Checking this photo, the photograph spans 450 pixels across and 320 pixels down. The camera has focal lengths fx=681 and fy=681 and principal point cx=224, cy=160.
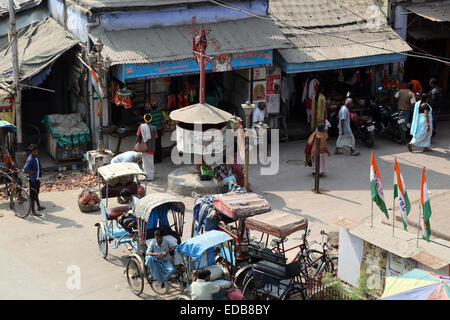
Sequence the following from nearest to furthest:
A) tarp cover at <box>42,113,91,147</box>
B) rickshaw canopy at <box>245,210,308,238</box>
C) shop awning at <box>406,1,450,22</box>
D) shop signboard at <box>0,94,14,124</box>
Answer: rickshaw canopy at <box>245,210,308,238</box>
shop signboard at <box>0,94,14,124</box>
tarp cover at <box>42,113,91,147</box>
shop awning at <box>406,1,450,22</box>

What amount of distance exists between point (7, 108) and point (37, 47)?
1.94 metres

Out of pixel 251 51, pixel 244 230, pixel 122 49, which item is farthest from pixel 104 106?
pixel 244 230

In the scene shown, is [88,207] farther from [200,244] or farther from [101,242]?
[200,244]

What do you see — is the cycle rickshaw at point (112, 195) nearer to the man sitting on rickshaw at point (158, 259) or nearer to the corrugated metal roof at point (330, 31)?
the man sitting on rickshaw at point (158, 259)

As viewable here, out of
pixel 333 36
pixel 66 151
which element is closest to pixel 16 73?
pixel 66 151

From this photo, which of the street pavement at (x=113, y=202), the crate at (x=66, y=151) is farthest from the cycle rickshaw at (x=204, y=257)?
the crate at (x=66, y=151)

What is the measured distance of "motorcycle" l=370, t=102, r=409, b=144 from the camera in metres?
18.8

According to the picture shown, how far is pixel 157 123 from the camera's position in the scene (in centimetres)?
1766

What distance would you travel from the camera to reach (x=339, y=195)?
1538 centimetres

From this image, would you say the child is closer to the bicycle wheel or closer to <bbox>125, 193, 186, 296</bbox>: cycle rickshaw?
<bbox>125, 193, 186, 296</bbox>: cycle rickshaw

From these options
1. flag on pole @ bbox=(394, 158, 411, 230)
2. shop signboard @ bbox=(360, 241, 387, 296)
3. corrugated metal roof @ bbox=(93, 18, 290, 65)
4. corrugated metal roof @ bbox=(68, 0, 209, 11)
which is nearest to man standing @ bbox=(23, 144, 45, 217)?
corrugated metal roof @ bbox=(93, 18, 290, 65)

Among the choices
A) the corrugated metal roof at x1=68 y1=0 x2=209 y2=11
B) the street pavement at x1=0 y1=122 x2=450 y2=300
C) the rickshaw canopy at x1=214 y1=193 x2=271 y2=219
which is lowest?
the street pavement at x1=0 y1=122 x2=450 y2=300

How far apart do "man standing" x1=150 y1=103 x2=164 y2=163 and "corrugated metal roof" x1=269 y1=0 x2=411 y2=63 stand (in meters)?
3.68

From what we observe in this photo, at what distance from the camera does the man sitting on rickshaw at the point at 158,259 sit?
34.8ft
